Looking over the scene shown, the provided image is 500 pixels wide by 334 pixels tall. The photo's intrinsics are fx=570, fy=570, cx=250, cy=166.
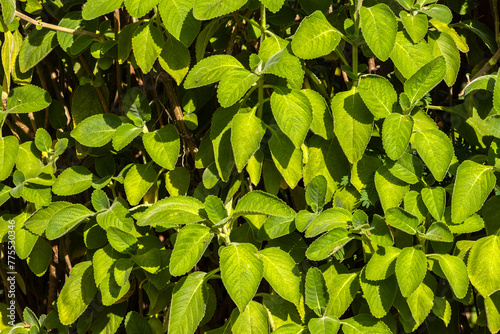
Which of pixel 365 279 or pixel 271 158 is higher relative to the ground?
pixel 271 158

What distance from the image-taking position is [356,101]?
59.3 inches

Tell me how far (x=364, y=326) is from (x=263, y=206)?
418 millimetres

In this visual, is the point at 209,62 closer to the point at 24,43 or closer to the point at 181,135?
the point at 181,135

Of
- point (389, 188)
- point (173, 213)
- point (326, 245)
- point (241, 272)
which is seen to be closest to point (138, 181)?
point (173, 213)

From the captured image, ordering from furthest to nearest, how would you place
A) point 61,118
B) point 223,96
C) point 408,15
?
point 61,118
point 408,15
point 223,96

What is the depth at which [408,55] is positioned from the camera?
59.8 inches

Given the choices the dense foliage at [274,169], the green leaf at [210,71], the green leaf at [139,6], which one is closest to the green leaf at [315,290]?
the dense foliage at [274,169]

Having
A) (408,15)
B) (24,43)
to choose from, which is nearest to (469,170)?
(408,15)

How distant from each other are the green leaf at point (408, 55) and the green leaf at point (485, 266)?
49 cm

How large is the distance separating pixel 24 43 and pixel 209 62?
2.25 ft

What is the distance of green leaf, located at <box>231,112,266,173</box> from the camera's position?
4.72ft

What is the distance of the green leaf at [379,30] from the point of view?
4.69ft

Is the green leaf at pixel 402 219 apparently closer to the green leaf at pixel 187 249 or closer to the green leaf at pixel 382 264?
the green leaf at pixel 382 264

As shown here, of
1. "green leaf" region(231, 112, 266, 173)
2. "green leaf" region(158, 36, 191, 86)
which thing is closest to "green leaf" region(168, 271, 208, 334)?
"green leaf" region(231, 112, 266, 173)
